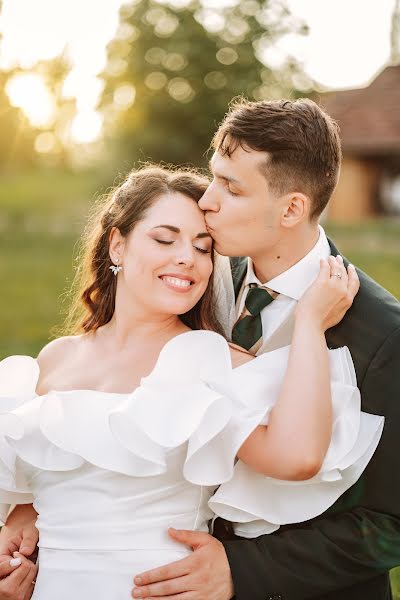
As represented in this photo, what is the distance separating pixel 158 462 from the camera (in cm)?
275

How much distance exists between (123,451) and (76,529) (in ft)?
1.10

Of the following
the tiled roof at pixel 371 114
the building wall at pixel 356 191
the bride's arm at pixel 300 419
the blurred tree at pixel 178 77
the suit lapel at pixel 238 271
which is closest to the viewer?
the bride's arm at pixel 300 419

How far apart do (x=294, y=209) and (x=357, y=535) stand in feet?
4.31

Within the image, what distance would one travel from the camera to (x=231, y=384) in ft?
9.52

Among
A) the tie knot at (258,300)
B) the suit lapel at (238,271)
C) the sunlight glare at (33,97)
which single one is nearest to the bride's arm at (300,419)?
the tie knot at (258,300)

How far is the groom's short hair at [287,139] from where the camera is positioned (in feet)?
10.9

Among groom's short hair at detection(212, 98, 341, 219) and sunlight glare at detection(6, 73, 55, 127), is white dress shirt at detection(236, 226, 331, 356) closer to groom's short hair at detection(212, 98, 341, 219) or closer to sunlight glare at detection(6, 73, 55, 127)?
groom's short hair at detection(212, 98, 341, 219)

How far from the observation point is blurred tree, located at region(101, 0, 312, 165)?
104 ft

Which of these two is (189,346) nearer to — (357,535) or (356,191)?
(357,535)

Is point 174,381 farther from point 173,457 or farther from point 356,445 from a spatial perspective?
point 356,445

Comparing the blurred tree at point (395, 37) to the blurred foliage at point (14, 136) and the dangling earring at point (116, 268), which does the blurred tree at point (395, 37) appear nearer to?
the blurred foliage at point (14, 136)

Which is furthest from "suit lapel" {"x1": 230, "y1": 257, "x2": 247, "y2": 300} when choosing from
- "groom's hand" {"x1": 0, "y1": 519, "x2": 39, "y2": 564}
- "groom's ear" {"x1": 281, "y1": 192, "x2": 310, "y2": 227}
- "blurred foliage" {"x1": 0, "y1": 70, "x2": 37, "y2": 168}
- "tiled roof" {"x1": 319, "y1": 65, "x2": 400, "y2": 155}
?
"tiled roof" {"x1": 319, "y1": 65, "x2": 400, "y2": 155}

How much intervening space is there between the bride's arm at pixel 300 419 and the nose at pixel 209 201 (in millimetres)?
593

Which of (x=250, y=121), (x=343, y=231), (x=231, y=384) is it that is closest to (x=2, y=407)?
(x=231, y=384)
